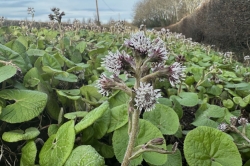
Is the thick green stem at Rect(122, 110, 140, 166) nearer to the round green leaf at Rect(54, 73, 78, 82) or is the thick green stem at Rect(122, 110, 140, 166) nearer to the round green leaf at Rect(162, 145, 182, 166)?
the round green leaf at Rect(162, 145, 182, 166)

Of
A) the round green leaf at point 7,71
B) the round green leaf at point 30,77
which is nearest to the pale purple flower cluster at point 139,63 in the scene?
the round green leaf at point 7,71

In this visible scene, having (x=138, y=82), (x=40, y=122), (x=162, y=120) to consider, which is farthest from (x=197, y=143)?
(x=40, y=122)

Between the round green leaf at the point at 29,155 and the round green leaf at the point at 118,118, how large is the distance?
0.30m

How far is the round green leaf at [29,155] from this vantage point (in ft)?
3.71

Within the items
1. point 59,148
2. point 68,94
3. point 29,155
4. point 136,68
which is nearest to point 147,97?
point 136,68

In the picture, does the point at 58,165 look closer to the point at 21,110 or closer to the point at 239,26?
the point at 21,110

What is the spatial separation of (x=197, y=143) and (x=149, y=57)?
43 centimetres

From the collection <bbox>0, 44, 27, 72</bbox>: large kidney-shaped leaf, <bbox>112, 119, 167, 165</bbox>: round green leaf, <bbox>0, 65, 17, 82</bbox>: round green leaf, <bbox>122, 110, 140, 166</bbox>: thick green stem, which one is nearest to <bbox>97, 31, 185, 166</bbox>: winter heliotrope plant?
<bbox>122, 110, 140, 166</bbox>: thick green stem

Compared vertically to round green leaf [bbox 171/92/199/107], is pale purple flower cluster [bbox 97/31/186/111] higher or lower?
higher

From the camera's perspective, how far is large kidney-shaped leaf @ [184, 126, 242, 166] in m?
1.12

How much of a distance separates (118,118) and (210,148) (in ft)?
1.23

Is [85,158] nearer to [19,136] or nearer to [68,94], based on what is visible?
[19,136]

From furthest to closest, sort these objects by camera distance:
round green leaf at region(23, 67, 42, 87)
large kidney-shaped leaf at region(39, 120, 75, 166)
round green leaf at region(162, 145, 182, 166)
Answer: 1. round green leaf at region(23, 67, 42, 87)
2. round green leaf at region(162, 145, 182, 166)
3. large kidney-shaped leaf at region(39, 120, 75, 166)

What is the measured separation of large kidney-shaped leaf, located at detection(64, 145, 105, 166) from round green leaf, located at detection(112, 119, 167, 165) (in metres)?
0.15
